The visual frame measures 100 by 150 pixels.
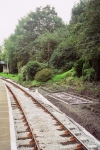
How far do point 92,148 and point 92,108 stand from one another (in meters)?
7.20

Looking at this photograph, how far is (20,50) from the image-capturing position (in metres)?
59.9

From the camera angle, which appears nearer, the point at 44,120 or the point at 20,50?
the point at 44,120

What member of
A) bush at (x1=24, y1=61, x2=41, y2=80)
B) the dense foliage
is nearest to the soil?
the dense foliage

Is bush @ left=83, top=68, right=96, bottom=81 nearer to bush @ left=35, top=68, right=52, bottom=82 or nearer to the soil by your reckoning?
bush @ left=35, top=68, right=52, bottom=82

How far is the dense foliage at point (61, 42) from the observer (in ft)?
72.9

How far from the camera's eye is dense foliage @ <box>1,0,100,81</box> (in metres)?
22.2

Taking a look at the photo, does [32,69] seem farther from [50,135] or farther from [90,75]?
[50,135]

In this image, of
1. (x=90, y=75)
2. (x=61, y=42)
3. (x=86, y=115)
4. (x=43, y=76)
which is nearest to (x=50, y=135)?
(x=86, y=115)

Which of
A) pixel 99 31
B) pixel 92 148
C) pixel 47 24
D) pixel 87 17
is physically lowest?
Answer: pixel 92 148

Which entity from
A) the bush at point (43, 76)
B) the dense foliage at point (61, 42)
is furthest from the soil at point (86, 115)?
the bush at point (43, 76)

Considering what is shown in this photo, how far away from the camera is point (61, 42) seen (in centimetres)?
4894

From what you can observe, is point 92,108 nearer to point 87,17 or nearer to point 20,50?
point 87,17

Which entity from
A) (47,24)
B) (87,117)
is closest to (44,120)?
(87,117)

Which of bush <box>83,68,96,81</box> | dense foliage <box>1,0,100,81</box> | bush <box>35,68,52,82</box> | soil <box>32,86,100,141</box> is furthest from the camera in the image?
bush <box>35,68,52,82</box>
